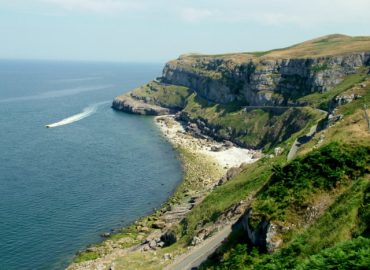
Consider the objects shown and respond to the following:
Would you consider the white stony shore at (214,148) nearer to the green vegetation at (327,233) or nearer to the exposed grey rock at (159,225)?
the exposed grey rock at (159,225)

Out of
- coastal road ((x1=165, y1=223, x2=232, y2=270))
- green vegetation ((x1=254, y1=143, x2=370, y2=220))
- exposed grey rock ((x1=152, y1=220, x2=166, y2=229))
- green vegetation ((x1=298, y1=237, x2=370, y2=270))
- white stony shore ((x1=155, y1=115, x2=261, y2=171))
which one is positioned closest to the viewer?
green vegetation ((x1=298, y1=237, x2=370, y2=270))

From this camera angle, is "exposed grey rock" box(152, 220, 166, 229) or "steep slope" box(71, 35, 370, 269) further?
"exposed grey rock" box(152, 220, 166, 229)

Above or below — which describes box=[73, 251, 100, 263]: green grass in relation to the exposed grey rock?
below

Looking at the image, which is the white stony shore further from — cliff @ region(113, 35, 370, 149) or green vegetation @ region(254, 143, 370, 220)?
green vegetation @ region(254, 143, 370, 220)

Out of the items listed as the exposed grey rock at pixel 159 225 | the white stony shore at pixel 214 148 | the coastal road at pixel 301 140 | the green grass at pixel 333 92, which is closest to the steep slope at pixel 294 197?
the coastal road at pixel 301 140

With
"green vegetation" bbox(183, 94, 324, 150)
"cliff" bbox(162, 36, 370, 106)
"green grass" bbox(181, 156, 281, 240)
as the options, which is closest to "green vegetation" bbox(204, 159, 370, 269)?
"green grass" bbox(181, 156, 281, 240)

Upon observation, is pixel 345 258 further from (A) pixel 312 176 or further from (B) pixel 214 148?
(B) pixel 214 148

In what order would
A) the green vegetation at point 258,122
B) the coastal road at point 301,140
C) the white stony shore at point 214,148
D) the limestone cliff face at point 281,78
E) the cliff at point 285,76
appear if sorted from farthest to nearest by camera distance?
the cliff at point 285,76 < the limestone cliff face at point 281,78 < the green vegetation at point 258,122 < the white stony shore at point 214,148 < the coastal road at point 301,140

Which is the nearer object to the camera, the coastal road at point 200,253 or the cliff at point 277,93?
the coastal road at point 200,253

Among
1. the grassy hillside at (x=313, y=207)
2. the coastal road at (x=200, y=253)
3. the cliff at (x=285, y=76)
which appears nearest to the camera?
the grassy hillside at (x=313, y=207)
